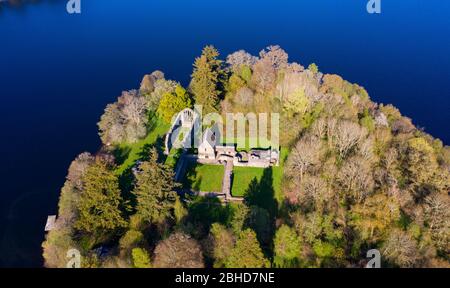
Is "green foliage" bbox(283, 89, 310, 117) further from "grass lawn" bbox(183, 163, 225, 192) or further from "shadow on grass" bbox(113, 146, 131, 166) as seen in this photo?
"shadow on grass" bbox(113, 146, 131, 166)

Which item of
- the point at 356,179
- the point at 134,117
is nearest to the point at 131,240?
the point at 134,117

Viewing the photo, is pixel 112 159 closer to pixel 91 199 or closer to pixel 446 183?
pixel 91 199

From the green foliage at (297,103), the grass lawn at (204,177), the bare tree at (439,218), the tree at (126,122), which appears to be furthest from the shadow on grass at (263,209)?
the tree at (126,122)

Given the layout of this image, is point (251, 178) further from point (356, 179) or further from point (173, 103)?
point (173, 103)

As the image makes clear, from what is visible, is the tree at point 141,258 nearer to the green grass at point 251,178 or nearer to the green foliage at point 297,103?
the green grass at point 251,178

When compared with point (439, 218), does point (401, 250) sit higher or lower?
lower

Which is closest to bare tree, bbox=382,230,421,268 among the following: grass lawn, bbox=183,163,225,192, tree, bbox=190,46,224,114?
grass lawn, bbox=183,163,225,192
